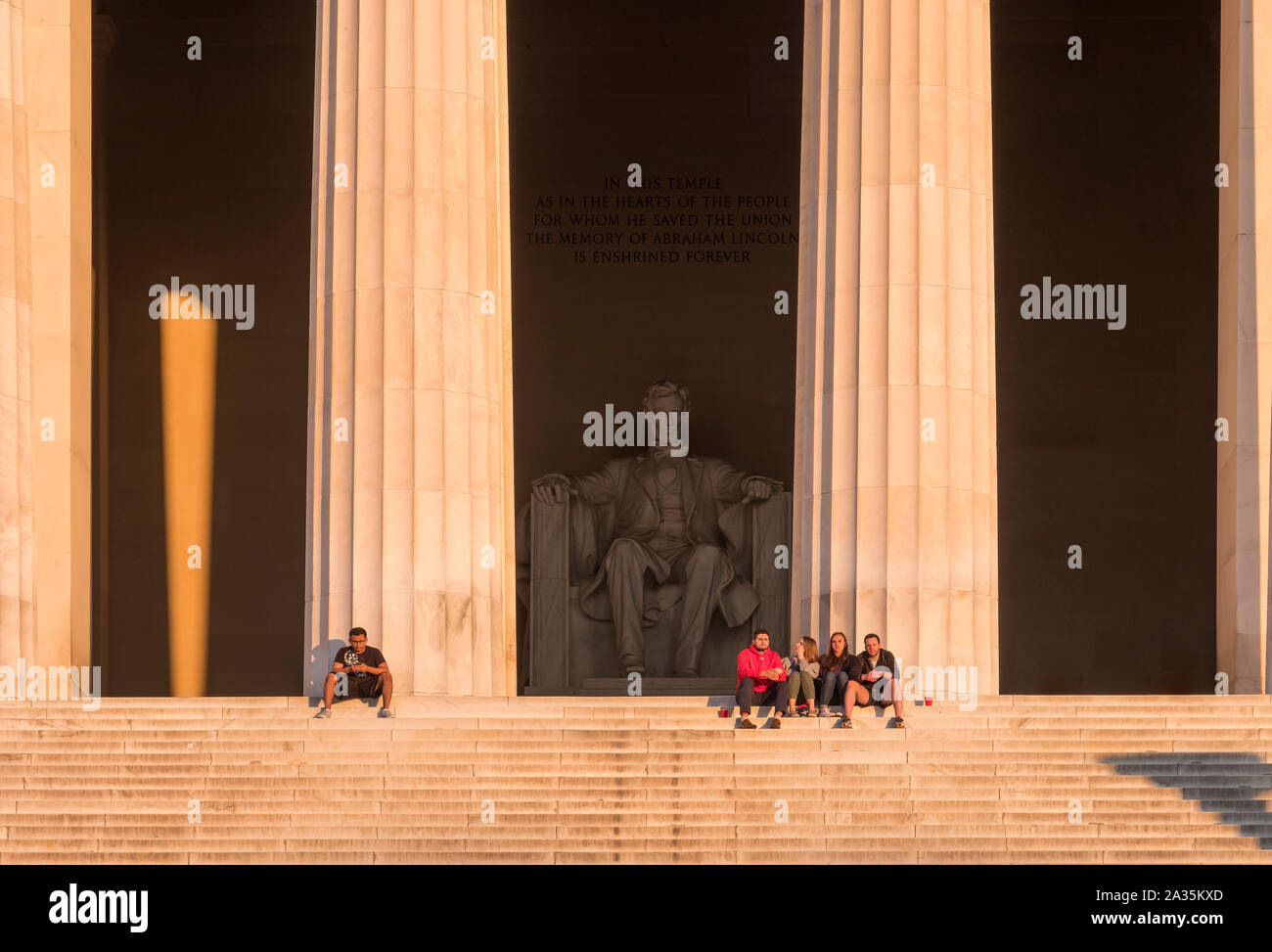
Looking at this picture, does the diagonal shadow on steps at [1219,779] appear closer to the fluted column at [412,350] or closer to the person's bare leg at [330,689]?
the person's bare leg at [330,689]

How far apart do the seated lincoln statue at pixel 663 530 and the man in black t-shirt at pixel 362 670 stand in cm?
1235

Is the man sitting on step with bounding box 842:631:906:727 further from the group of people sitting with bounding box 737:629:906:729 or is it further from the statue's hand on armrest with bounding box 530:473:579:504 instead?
the statue's hand on armrest with bounding box 530:473:579:504

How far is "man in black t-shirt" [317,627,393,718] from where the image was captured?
117 feet

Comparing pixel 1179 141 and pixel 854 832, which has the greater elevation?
pixel 1179 141

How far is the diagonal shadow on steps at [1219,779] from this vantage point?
29.8 m

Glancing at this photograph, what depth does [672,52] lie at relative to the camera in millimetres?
54281

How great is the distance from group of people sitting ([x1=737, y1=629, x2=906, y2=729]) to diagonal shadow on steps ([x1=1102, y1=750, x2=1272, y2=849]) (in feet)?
11.0

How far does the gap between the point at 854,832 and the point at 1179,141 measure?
27.3 meters

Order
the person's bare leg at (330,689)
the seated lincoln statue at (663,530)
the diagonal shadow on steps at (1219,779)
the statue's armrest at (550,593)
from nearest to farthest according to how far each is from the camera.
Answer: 1. the diagonal shadow on steps at (1219,779)
2. the person's bare leg at (330,689)
3. the statue's armrest at (550,593)
4. the seated lincoln statue at (663,530)

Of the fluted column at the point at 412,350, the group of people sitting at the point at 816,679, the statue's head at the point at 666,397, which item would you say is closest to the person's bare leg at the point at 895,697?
the group of people sitting at the point at 816,679

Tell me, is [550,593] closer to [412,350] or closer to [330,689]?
[412,350]

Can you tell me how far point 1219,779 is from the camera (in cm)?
3111

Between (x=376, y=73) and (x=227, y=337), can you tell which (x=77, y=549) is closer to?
(x=376, y=73)
